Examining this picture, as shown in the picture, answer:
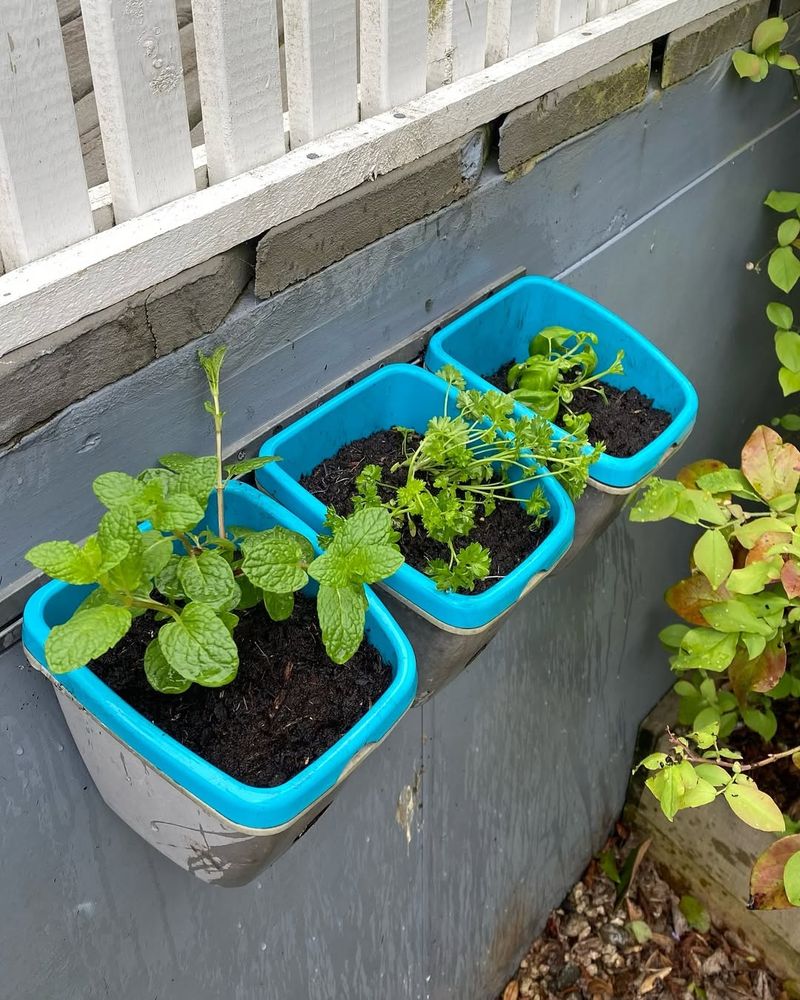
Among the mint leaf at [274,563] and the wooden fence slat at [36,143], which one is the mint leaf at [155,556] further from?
the wooden fence slat at [36,143]

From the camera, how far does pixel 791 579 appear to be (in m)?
1.43

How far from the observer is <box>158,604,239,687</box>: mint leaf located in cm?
83

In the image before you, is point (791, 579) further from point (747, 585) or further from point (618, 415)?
point (618, 415)

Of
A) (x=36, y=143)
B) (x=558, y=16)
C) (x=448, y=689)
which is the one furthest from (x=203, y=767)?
(x=558, y=16)

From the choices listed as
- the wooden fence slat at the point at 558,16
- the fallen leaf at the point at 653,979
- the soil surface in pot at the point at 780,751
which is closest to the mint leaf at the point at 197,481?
the wooden fence slat at the point at 558,16

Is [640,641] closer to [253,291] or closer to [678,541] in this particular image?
[678,541]

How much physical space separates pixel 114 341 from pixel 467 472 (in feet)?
1.39

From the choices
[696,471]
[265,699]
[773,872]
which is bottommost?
[773,872]

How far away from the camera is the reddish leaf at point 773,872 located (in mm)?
1503

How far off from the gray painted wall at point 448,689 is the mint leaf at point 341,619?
278 mm

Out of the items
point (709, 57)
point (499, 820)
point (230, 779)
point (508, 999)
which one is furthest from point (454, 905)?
point (709, 57)

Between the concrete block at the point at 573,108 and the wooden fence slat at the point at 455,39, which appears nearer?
the wooden fence slat at the point at 455,39

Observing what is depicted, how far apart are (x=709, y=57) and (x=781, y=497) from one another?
753mm

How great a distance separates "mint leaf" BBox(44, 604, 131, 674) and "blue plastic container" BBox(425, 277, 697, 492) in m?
0.61
